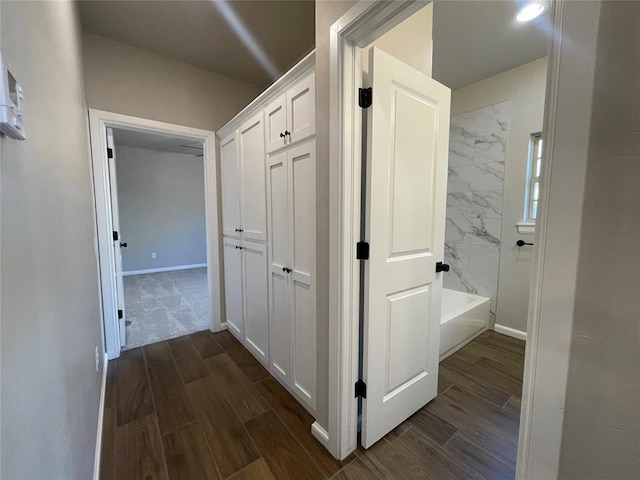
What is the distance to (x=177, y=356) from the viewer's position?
7.89 feet

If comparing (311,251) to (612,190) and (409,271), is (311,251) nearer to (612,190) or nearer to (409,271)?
(409,271)

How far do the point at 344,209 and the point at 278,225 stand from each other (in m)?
0.73

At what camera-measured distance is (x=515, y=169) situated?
105 inches

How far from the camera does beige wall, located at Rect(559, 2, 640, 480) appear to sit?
1.71 feet

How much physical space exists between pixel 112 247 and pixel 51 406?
6.75 ft

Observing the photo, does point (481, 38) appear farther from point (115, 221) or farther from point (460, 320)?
point (115, 221)

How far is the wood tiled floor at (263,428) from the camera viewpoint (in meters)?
1.33

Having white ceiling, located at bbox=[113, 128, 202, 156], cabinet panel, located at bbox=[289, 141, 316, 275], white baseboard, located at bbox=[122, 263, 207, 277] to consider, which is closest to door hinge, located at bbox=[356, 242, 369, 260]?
cabinet panel, located at bbox=[289, 141, 316, 275]

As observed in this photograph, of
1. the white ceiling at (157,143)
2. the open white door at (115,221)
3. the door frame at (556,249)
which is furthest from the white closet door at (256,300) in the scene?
the white ceiling at (157,143)

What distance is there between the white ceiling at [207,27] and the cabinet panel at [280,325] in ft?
6.31

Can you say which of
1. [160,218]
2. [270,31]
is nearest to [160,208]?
[160,218]

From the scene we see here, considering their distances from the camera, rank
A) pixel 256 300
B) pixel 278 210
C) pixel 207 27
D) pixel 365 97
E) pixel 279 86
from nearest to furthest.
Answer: pixel 365 97 < pixel 279 86 < pixel 278 210 < pixel 207 27 < pixel 256 300

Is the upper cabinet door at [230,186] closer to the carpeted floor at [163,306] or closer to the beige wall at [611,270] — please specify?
the carpeted floor at [163,306]

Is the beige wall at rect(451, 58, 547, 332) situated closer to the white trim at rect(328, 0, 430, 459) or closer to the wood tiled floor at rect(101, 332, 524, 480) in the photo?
the wood tiled floor at rect(101, 332, 524, 480)
